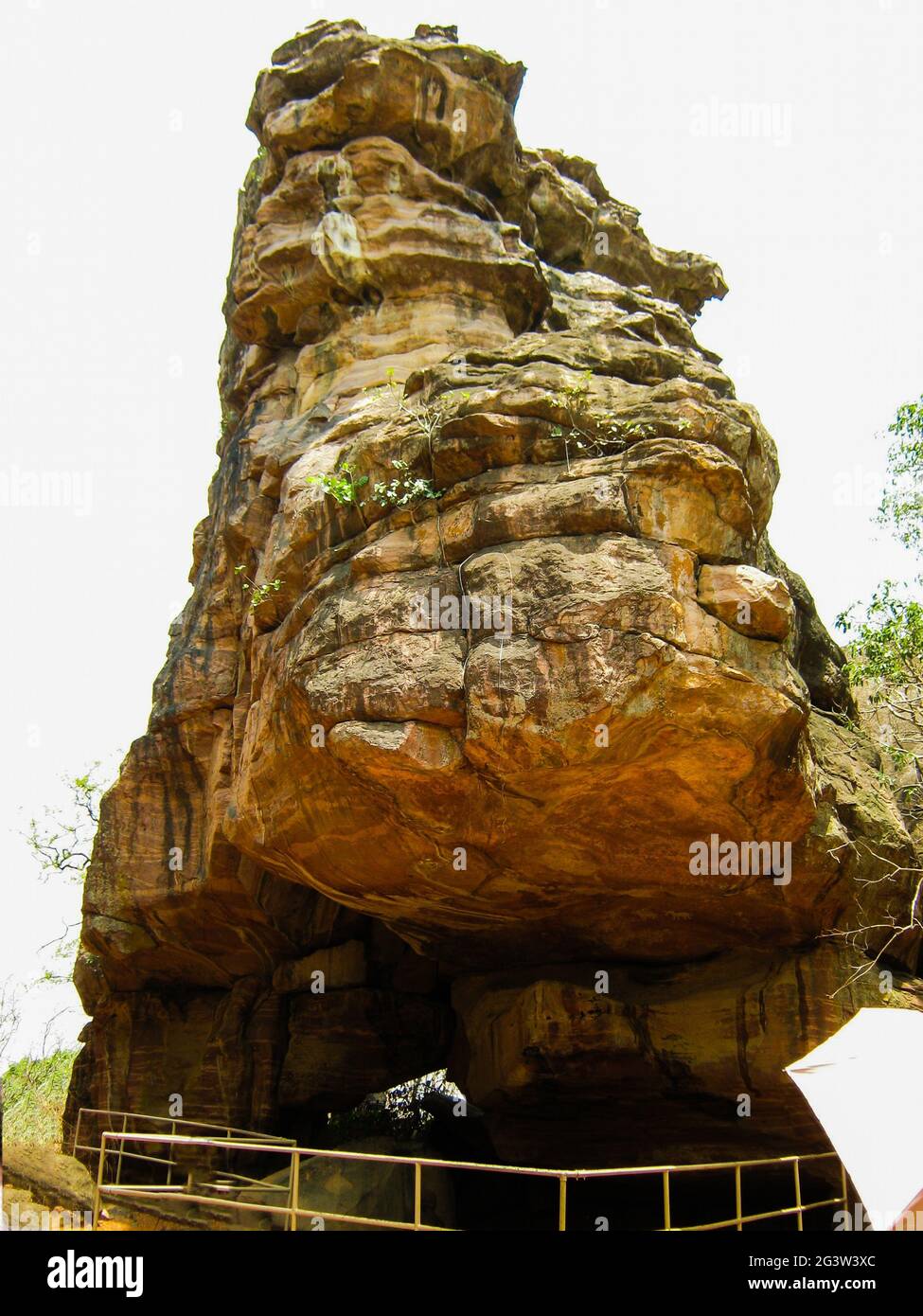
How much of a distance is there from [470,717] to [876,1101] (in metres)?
4.75

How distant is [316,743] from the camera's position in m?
11.8

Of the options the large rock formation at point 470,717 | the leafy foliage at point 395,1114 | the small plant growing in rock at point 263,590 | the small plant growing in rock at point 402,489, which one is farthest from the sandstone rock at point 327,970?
the small plant growing in rock at point 402,489

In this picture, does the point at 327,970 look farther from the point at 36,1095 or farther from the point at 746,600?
the point at 36,1095

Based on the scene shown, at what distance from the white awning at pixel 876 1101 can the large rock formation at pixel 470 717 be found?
9.90ft

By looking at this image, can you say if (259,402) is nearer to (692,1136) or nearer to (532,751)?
Answer: (532,751)

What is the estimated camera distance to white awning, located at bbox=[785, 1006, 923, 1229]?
26.0ft

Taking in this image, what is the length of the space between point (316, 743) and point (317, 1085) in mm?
6940

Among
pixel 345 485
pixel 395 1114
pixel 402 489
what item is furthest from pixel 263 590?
pixel 395 1114

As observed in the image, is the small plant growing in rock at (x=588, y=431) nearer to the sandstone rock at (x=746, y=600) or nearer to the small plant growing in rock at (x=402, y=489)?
the small plant growing in rock at (x=402, y=489)

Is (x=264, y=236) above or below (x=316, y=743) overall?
above

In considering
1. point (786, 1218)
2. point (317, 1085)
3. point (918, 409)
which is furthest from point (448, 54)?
point (786, 1218)

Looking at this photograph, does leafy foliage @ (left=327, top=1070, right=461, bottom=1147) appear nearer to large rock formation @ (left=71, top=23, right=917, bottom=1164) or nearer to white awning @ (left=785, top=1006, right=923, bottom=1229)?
large rock formation @ (left=71, top=23, right=917, bottom=1164)

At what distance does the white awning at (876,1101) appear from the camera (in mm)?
7910

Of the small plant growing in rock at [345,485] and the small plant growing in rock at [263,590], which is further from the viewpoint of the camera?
the small plant growing in rock at [263,590]
